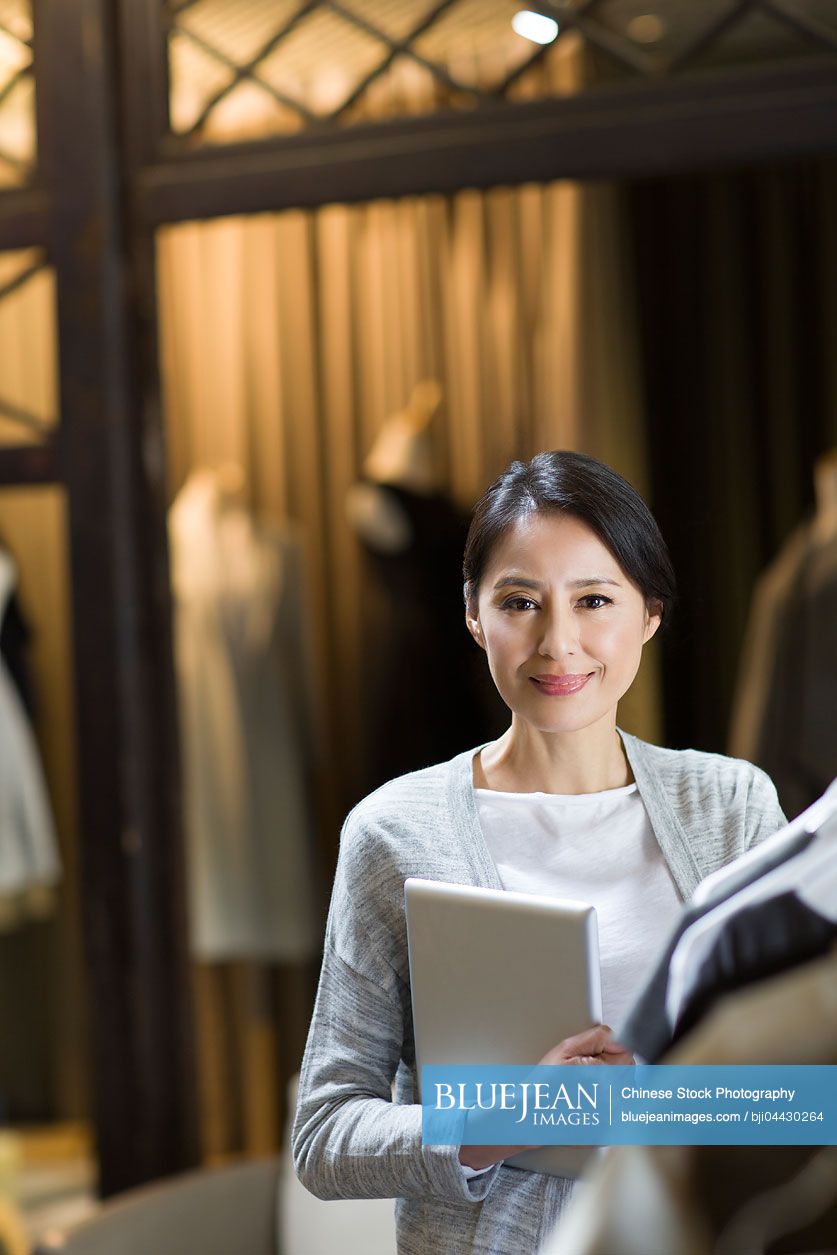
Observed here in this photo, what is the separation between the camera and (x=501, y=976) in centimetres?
36

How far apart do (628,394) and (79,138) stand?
0.84 metres

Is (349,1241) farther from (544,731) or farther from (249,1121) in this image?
(249,1121)

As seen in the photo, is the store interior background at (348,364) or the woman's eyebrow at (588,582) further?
the store interior background at (348,364)

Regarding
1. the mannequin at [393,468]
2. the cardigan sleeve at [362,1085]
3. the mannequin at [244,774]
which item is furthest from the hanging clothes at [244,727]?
the cardigan sleeve at [362,1085]

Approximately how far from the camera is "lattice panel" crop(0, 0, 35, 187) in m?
1.39

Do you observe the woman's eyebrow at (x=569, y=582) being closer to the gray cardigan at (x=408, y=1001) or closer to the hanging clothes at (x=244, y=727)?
the gray cardigan at (x=408, y=1001)

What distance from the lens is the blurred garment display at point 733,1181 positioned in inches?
11.9

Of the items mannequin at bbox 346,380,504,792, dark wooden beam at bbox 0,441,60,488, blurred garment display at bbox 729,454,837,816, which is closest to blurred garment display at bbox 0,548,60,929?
dark wooden beam at bbox 0,441,60,488

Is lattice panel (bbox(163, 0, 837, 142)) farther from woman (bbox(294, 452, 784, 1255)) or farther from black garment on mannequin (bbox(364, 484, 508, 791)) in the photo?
woman (bbox(294, 452, 784, 1255))

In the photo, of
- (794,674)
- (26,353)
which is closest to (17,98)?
(26,353)

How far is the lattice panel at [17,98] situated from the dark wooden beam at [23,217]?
23mm

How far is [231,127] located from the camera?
1384 millimetres

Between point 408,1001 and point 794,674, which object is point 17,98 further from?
point 408,1001

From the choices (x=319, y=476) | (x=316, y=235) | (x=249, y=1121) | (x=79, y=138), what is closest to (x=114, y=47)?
(x=79, y=138)
